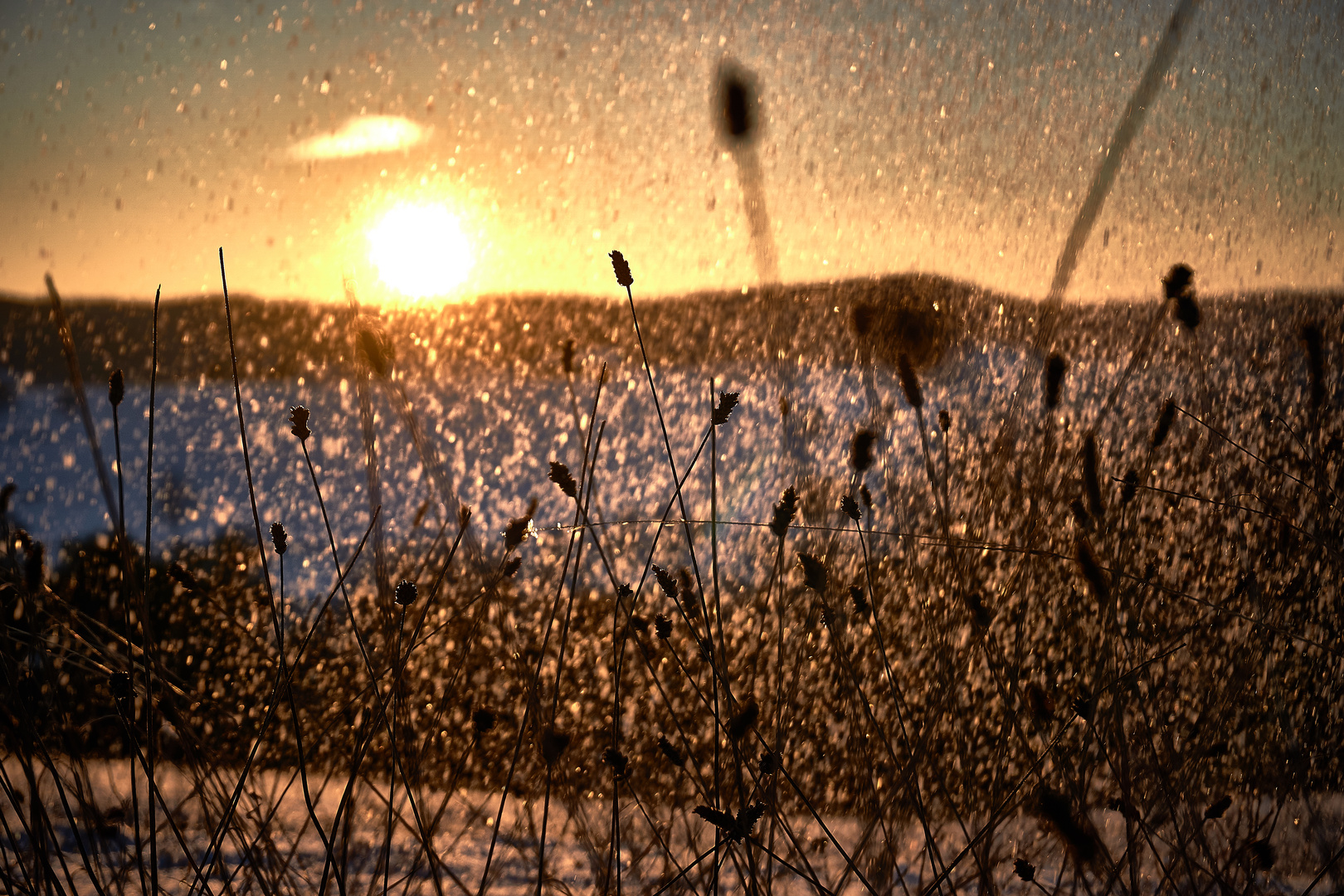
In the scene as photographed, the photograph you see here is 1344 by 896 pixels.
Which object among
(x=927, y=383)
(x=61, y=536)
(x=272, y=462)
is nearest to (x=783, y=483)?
(x=927, y=383)

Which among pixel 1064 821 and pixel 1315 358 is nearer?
pixel 1064 821

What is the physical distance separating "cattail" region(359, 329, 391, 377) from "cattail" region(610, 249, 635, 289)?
0.88ft

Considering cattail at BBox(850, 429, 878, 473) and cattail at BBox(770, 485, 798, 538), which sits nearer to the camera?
cattail at BBox(770, 485, 798, 538)

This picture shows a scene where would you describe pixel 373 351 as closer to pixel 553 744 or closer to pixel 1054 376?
pixel 553 744

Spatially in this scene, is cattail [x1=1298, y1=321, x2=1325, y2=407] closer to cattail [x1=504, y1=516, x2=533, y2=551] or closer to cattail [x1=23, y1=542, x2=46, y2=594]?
cattail [x1=504, y1=516, x2=533, y2=551]

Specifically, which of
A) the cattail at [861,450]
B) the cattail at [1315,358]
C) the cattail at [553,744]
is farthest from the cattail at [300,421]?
the cattail at [1315,358]

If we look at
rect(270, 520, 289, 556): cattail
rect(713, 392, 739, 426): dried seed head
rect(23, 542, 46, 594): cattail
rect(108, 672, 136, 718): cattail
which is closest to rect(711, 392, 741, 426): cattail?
rect(713, 392, 739, 426): dried seed head

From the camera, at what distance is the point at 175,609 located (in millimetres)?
2410

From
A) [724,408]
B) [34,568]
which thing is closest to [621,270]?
[724,408]

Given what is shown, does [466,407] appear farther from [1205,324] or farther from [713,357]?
[1205,324]

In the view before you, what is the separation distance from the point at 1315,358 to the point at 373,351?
2.73ft

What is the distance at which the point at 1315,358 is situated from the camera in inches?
→ 33.6

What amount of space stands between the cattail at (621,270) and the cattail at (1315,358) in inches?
22.2

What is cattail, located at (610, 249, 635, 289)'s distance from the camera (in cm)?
76
